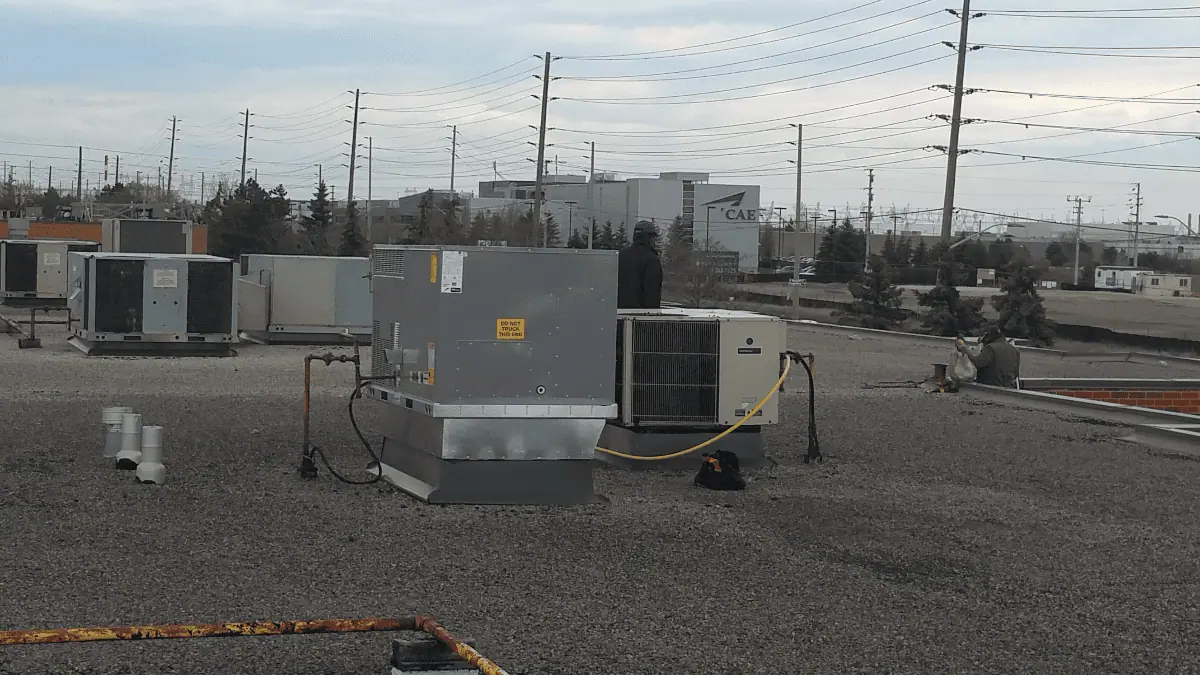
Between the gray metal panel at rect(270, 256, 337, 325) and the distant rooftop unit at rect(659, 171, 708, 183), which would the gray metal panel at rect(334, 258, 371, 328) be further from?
the distant rooftop unit at rect(659, 171, 708, 183)

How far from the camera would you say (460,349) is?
10930mm

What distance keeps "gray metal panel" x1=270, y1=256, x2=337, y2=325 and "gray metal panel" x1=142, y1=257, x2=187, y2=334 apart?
3.43 meters

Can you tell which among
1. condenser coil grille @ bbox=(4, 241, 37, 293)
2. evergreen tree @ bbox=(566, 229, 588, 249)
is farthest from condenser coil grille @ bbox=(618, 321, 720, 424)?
condenser coil grille @ bbox=(4, 241, 37, 293)

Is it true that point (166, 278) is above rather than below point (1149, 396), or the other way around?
above

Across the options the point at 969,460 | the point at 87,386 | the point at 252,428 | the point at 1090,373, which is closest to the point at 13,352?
the point at 87,386

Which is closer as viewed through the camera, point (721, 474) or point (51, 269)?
point (721, 474)

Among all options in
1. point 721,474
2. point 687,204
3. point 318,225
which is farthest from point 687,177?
point 721,474

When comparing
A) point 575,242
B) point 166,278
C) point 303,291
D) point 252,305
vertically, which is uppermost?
point 575,242

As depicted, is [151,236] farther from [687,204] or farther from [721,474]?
[687,204]

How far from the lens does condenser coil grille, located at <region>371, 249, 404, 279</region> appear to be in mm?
11734

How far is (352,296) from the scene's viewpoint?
29406 mm

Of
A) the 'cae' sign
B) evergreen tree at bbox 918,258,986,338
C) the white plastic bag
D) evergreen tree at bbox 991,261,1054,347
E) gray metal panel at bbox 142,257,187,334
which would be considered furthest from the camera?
the 'cae' sign

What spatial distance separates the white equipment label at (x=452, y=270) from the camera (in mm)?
10828

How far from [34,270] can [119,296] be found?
16.6 m
